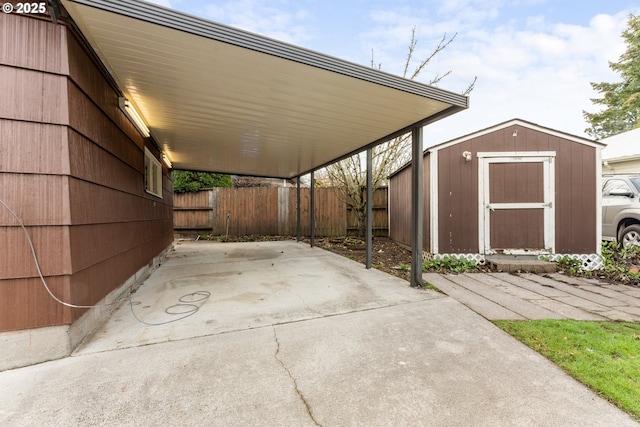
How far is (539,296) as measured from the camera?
3.13 meters

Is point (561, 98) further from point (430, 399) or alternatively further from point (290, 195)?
point (430, 399)

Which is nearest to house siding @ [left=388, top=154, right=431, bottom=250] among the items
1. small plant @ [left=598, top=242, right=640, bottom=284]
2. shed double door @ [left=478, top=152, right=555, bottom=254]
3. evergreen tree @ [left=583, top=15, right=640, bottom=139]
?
shed double door @ [left=478, top=152, right=555, bottom=254]

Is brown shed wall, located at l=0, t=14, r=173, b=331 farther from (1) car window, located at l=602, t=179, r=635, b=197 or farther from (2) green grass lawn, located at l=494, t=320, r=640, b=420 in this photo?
(1) car window, located at l=602, t=179, r=635, b=197

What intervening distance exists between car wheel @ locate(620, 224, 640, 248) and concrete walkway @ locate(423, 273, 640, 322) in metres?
2.14

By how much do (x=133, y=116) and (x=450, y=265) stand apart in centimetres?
520

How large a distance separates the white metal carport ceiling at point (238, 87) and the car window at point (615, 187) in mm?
5237

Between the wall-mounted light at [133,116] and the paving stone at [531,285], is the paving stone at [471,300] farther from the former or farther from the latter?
the wall-mounted light at [133,116]

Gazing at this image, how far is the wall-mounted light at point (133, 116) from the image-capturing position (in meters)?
2.88

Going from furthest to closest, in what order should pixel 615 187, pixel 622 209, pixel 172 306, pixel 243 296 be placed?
pixel 615 187
pixel 622 209
pixel 243 296
pixel 172 306

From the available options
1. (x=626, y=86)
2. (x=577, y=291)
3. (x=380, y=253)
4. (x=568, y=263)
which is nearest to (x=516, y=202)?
(x=568, y=263)

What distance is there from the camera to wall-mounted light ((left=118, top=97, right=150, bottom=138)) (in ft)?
9.46

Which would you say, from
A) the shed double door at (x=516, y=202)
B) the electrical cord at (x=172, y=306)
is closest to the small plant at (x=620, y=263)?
the shed double door at (x=516, y=202)

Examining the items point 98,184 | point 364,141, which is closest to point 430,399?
point 98,184

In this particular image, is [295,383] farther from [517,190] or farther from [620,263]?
[620,263]
